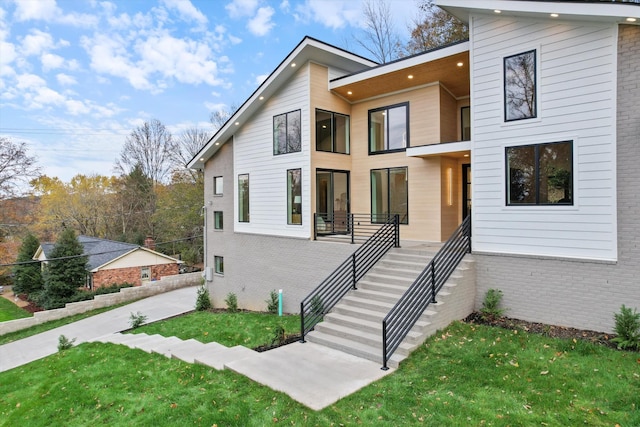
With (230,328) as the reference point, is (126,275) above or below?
below

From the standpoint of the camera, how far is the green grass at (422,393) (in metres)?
4.29

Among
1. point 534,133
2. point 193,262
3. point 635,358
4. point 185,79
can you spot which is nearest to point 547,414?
point 635,358

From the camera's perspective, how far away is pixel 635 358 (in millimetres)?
5602

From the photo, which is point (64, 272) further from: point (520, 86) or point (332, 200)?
point (520, 86)

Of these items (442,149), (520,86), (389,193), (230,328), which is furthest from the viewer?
(389,193)

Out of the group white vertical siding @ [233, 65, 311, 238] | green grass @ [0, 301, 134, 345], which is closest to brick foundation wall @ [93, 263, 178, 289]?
green grass @ [0, 301, 134, 345]

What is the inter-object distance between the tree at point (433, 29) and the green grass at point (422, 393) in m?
15.5

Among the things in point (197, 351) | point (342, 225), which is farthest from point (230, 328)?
point (342, 225)

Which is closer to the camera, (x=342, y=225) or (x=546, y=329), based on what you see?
(x=546, y=329)

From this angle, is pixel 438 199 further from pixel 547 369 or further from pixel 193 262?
pixel 193 262

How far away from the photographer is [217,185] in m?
16.1

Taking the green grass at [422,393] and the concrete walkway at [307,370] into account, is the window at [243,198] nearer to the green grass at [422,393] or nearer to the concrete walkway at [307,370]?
the concrete walkway at [307,370]

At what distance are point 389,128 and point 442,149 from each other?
2.83m

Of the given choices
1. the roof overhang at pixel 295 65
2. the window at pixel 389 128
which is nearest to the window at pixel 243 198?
the roof overhang at pixel 295 65
